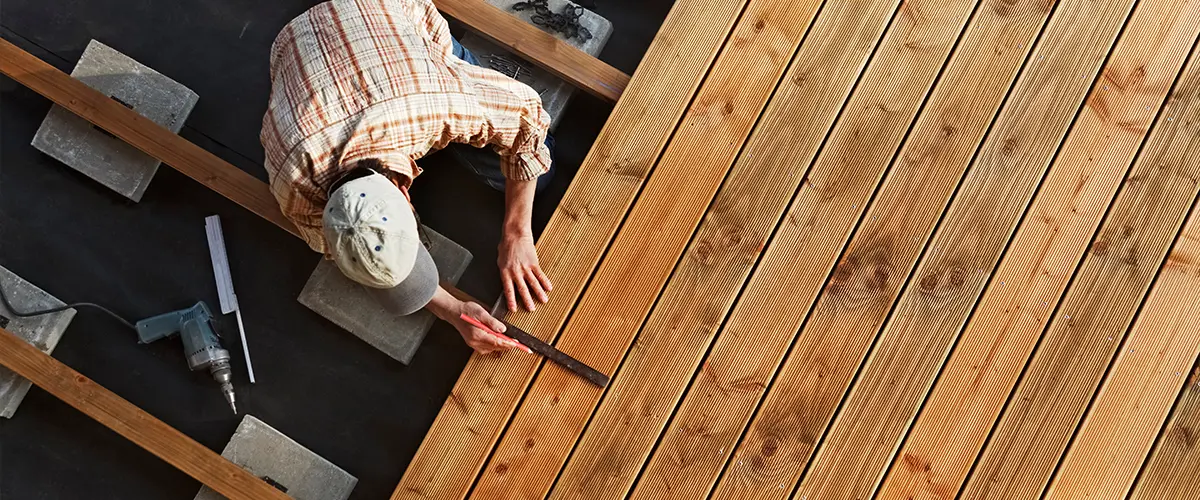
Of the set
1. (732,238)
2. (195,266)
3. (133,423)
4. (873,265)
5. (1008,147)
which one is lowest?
(133,423)

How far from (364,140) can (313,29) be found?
0.83ft

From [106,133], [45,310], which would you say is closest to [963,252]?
[106,133]

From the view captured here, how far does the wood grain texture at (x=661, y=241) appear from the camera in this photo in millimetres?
1880

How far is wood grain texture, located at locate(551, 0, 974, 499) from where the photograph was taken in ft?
6.14

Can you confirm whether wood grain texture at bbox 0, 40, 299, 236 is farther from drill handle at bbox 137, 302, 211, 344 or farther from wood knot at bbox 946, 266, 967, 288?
wood knot at bbox 946, 266, 967, 288

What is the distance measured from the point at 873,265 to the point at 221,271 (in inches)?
66.4

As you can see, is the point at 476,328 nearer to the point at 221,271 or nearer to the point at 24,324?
the point at 221,271

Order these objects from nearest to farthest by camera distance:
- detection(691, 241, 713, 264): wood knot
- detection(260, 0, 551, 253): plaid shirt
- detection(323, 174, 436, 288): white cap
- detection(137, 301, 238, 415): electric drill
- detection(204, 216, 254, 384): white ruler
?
1. detection(323, 174, 436, 288): white cap
2. detection(260, 0, 551, 253): plaid shirt
3. detection(691, 241, 713, 264): wood knot
4. detection(137, 301, 238, 415): electric drill
5. detection(204, 216, 254, 384): white ruler

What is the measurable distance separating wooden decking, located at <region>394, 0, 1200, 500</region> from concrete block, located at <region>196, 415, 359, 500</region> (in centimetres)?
26

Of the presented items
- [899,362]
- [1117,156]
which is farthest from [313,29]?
[1117,156]

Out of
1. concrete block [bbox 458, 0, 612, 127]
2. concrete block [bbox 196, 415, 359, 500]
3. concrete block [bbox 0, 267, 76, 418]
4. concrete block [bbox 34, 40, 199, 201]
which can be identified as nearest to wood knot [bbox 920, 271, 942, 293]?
concrete block [bbox 458, 0, 612, 127]

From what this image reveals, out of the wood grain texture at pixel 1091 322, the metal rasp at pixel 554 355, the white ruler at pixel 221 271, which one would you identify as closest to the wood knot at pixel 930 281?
the wood grain texture at pixel 1091 322

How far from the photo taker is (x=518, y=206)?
1.86m

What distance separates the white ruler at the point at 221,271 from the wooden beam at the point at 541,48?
855 mm
